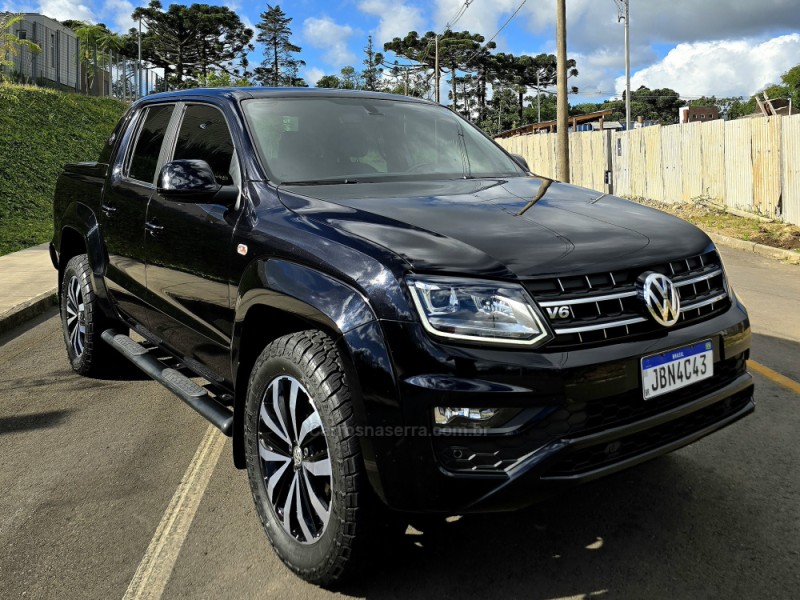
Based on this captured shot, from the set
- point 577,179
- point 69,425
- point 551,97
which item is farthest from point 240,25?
point 69,425

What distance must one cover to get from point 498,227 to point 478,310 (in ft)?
1.56

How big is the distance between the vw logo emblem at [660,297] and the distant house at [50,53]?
43.2m

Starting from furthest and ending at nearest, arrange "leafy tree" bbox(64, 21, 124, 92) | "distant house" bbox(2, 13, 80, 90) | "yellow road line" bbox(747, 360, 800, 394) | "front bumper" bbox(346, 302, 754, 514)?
"leafy tree" bbox(64, 21, 124, 92)
"distant house" bbox(2, 13, 80, 90)
"yellow road line" bbox(747, 360, 800, 394)
"front bumper" bbox(346, 302, 754, 514)

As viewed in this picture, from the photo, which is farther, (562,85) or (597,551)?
(562,85)

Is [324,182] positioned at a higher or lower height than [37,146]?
lower

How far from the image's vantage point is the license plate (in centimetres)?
250

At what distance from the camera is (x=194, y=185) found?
126 inches

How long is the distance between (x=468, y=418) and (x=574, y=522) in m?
1.15

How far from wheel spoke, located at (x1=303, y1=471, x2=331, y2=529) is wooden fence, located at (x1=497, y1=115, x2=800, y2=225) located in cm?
1343

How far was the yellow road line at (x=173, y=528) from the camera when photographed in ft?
9.16

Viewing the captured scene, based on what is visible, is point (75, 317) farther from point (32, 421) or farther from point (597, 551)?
point (597, 551)

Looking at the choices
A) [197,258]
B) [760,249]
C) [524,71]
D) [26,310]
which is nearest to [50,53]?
[26,310]

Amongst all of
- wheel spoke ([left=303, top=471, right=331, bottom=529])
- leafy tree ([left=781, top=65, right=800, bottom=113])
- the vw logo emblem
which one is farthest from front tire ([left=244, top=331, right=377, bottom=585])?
leafy tree ([left=781, top=65, right=800, bottom=113])

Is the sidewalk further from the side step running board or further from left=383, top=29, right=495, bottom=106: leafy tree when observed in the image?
left=383, top=29, right=495, bottom=106: leafy tree
